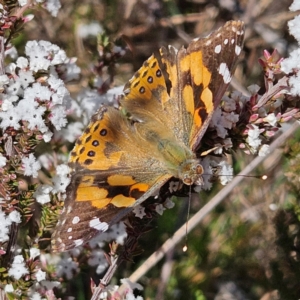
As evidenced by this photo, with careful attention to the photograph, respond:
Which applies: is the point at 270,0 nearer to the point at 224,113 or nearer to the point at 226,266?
the point at 226,266

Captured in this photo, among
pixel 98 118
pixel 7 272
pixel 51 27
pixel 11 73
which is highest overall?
pixel 51 27

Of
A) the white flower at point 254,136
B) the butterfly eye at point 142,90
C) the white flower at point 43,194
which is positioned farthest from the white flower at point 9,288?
the white flower at point 254,136

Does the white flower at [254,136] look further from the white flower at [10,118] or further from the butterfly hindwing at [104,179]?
the white flower at [10,118]

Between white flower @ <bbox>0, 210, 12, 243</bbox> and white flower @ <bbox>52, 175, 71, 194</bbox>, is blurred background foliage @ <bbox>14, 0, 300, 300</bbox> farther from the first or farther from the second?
white flower @ <bbox>0, 210, 12, 243</bbox>

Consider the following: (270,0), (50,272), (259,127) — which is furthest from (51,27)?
(259,127)

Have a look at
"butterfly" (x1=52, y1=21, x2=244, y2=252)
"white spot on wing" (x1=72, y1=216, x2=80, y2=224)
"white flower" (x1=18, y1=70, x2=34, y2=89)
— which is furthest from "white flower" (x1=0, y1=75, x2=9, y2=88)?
"white spot on wing" (x1=72, y1=216, x2=80, y2=224)

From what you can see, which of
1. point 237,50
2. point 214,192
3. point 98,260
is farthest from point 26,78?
point 214,192

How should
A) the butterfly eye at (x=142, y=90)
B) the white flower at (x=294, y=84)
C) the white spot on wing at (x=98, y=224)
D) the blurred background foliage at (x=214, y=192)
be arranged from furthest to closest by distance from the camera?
the blurred background foliage at (x=214, y=192) → the butterfly eye at (x=142, y=90) → the white spot on wing at (x=98, y=224) → the white flower at (x=294, y=84)
